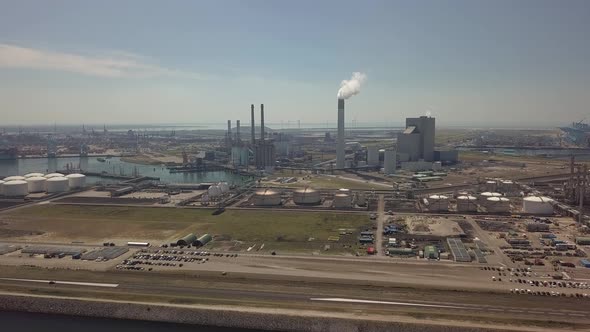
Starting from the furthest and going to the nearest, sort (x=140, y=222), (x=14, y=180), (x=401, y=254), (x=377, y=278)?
(x=14, y=180), (x=140, y=222), (x=401, y=254), (x=377, y=278)

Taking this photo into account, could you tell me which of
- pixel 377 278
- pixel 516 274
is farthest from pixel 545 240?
pixel 377 278

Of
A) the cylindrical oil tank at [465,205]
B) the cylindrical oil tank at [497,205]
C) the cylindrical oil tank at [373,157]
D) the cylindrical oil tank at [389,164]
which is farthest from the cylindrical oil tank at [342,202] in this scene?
the cylindrical oil tank at [373,157]

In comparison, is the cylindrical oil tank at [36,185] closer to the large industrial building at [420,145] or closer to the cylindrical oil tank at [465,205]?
Answer: the cylindrical oil tank at [465,205]

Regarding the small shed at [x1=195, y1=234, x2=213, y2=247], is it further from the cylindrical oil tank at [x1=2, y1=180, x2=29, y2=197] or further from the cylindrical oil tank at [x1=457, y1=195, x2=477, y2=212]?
the cylindrical oil tank at [x1=2, y1=180, x2=29, y2=197]

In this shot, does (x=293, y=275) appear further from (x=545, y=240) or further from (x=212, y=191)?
(x=212, y=191)

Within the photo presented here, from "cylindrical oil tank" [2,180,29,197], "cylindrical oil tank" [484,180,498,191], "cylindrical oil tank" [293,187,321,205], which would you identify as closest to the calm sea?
"cylindrical oil tank" [293,187,321,205]

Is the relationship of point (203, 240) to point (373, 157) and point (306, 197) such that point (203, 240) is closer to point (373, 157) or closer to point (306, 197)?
point (306, 197)
